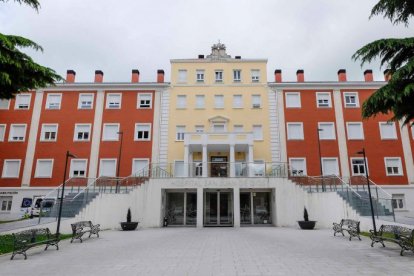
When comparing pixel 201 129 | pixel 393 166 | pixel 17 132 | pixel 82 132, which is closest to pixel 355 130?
pixel 393 166

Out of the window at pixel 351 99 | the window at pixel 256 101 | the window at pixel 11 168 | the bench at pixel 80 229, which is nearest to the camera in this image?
the bench at pixel 80 229

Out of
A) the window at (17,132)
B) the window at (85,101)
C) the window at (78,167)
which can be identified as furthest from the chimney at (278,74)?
the window at (17,132)

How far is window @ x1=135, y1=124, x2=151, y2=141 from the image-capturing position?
27172mm

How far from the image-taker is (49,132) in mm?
27406

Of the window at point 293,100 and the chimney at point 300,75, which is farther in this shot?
the chimney at point 300,75

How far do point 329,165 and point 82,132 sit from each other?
22.9m

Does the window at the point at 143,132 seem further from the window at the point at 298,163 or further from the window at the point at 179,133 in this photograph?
the window at the point at 298,163

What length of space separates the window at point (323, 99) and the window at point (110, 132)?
1919cm

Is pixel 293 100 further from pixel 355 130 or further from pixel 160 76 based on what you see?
pixel 160 76

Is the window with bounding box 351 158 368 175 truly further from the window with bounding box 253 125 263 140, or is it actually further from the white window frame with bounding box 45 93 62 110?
the white window frame with bounding box 45 93 62 110

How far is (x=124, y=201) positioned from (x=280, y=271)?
15.1 metres

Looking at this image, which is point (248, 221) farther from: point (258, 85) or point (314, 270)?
Result: point (314, 270)

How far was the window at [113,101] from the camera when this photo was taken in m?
28.2

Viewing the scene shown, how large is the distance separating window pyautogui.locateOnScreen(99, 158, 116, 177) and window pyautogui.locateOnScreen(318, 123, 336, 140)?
62.5 feet
